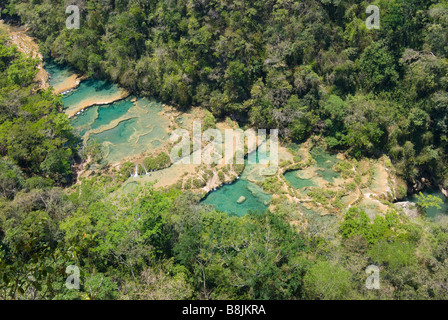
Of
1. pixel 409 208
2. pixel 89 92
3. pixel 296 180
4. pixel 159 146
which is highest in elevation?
pixel 89 92

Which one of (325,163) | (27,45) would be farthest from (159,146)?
(27,45)

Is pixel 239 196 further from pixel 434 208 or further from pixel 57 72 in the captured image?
pixel 57 72

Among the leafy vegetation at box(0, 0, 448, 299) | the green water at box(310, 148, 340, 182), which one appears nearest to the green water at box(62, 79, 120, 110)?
the leafy vegetation at box(0, 0, 448, 299)

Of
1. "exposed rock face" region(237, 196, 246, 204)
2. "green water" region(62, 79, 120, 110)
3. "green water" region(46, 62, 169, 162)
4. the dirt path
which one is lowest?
"exposed rock face" region(237, 196, 246, 204)

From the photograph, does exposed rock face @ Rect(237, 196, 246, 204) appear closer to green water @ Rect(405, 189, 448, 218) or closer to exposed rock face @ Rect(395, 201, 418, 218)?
exposed rock face @ Rect(395, 201, 418, 218)

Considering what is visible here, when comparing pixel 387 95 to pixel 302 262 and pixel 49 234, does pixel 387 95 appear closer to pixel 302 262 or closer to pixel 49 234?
pixel 302 262

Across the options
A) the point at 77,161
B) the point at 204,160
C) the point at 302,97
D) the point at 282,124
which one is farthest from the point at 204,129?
the point at 77,161
